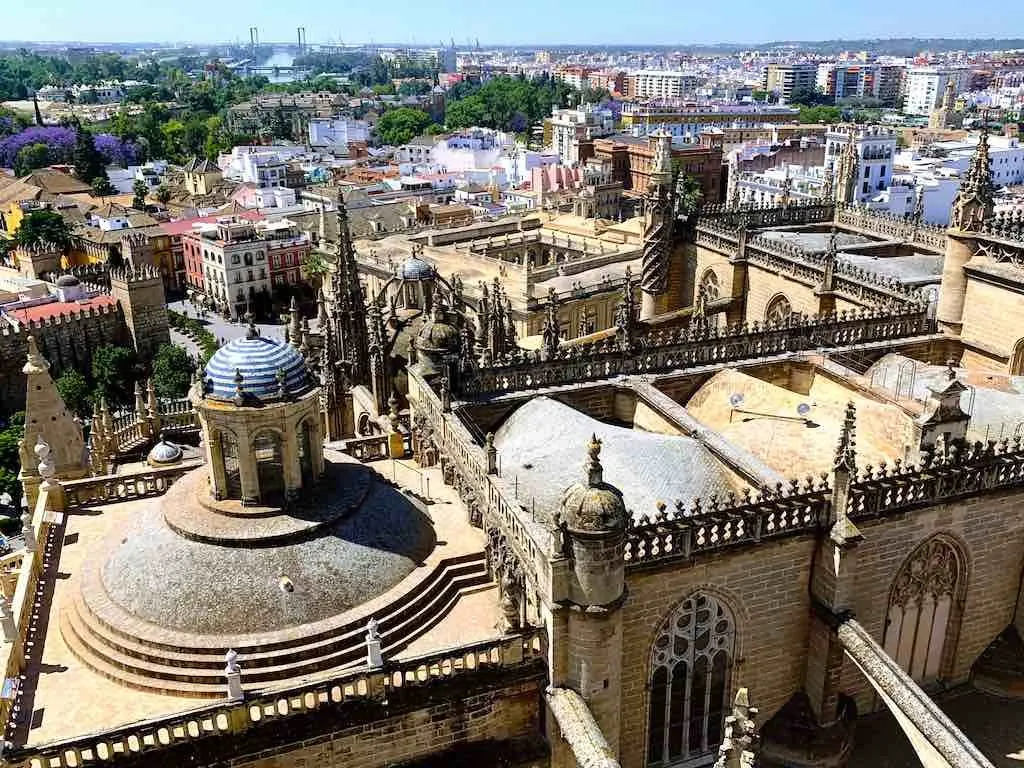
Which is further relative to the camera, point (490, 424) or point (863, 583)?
point (490, 424)

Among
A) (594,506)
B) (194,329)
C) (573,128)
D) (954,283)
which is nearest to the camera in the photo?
(594,506)

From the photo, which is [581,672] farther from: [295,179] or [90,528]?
[295,179]

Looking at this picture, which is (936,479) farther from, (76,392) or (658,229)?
(76,392)

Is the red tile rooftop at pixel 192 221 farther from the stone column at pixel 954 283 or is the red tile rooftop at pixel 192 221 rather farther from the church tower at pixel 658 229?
the stone column at pixel 954 283

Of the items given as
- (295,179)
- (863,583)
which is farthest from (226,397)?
(295,179)

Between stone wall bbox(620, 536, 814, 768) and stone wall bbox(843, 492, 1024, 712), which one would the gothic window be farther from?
stone wall bbox(620, 536, 814, 768)

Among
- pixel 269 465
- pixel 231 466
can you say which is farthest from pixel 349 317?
pixel 231 466
